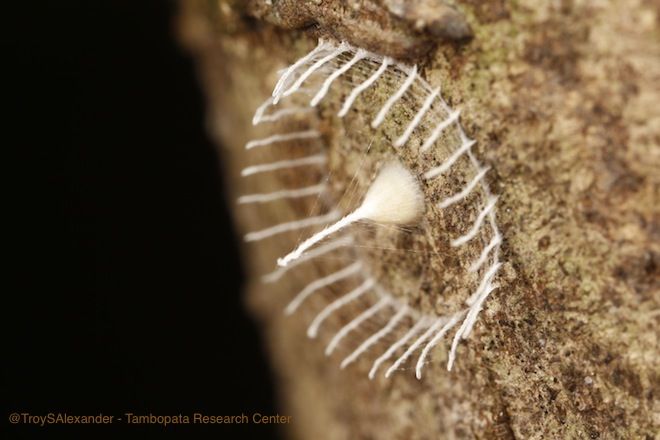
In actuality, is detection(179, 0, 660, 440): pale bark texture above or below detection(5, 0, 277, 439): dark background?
below

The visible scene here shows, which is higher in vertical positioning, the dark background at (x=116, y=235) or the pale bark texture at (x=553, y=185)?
the dark background at (x=116, y=235)

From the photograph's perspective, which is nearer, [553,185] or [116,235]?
[553,185]

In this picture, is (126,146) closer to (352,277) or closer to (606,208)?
(352,277)

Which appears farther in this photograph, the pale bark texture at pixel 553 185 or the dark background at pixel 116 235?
the dark background at pixel 116 235

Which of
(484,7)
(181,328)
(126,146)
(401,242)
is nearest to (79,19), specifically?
(126,146)
